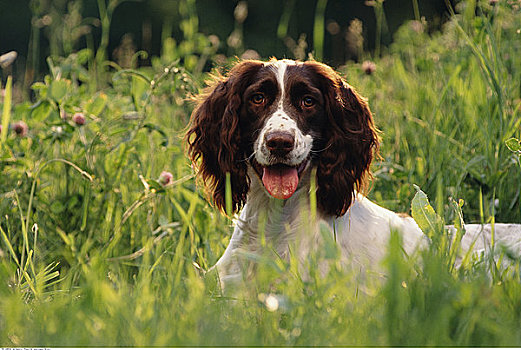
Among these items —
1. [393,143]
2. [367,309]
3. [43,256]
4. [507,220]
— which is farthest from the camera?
[393,143]

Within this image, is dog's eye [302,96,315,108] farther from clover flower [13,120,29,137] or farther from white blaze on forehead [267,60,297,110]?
clover flower [13,120,29,137]

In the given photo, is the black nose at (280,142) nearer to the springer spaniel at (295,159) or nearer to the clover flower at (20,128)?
the springer spaniel at (295,159)

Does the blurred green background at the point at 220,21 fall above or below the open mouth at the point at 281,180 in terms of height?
above

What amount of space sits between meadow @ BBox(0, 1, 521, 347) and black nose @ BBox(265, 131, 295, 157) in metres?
0.45

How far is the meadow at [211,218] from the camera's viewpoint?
5.88ft

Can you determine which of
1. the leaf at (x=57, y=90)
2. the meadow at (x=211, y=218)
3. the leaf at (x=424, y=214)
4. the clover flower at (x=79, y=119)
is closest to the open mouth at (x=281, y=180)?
the meadow at (x=211, y=218)

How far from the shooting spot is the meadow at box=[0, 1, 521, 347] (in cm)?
179

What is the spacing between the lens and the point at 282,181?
2.83 m

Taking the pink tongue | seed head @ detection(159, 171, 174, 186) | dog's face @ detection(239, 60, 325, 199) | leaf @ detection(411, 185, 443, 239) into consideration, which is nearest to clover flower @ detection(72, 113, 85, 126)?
seed head @ detection(159, 171, 174, 186)

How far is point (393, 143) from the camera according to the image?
4.44 metres

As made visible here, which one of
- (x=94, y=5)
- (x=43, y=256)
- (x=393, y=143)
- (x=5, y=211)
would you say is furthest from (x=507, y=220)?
(x=94, y=5)

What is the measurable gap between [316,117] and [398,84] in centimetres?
265

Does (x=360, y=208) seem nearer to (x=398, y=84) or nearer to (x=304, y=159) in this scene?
(x=304, y=159)

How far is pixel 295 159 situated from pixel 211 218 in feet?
3.02
